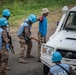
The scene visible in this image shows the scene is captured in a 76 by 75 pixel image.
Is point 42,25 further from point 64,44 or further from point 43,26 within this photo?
point 64,44

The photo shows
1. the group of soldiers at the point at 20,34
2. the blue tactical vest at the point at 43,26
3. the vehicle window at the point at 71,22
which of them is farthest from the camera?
the blue tactical vest at the point at 43,26

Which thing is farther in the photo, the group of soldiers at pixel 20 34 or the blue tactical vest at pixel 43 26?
the blue tactical vest at pixel 43 26

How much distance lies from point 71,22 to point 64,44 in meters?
1.47

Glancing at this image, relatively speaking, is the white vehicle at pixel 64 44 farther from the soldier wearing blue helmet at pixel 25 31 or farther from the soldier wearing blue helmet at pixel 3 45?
the soldier wearing blue helmet at pixel 3 45

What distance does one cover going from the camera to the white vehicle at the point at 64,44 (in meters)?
7.44

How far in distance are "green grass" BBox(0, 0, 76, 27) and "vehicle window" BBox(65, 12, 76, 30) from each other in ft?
22.8

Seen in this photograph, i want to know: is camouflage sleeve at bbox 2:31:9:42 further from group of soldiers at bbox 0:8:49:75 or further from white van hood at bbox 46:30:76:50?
white van hood at bbox 46:30:76:50

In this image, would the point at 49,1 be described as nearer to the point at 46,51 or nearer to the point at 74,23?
the point at 74,23

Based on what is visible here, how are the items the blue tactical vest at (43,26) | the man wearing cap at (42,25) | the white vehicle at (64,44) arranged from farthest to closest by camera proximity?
the blue tactical vest at (43,26)
the man wearing cap at (42,25)
the white vehicle at (64,44)

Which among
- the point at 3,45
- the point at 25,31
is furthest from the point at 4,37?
the point at 25,31

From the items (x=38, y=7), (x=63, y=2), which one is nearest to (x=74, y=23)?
(x=38, y=7)

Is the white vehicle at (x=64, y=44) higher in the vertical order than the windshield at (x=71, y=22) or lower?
lower

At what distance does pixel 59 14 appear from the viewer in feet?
59.5

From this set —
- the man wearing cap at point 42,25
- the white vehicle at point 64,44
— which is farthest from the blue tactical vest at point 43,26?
the white vehicle at point 64,44
